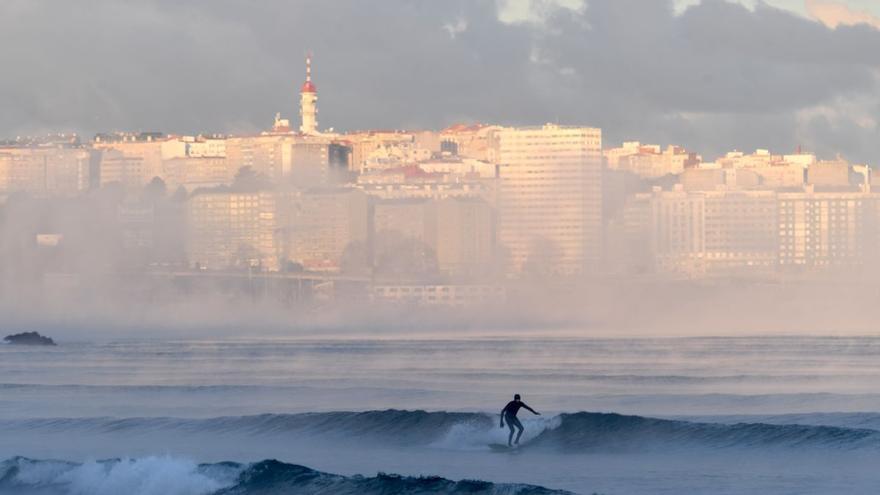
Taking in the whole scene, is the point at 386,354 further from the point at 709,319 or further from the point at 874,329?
the point at 709,319

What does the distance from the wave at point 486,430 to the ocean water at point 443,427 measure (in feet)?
0.18

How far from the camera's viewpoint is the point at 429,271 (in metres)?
182

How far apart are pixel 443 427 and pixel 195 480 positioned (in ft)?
27.6

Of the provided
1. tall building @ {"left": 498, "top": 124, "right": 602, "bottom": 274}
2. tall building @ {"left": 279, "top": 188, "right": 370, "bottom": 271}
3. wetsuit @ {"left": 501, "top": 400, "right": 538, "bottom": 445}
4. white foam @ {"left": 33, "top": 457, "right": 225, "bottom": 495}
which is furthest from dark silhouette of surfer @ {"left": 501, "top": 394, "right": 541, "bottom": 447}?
tall building @ {"left": 498, "top": 124, "right": 602, "bottom": 274}

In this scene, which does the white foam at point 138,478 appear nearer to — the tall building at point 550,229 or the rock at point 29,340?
the rock at point 29,340

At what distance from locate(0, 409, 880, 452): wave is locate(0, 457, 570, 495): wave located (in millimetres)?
5802

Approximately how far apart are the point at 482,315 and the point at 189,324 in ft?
78.1

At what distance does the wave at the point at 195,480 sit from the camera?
31.5 meters

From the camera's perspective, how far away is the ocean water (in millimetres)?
32688

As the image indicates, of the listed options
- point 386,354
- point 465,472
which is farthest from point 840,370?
point 465,472

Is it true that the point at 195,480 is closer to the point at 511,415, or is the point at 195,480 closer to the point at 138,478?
the point at 138,478

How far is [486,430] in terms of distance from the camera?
3891 centimetres

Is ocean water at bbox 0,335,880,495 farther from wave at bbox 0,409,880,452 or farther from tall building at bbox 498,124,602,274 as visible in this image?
tall building at bbox 498,124,602,274

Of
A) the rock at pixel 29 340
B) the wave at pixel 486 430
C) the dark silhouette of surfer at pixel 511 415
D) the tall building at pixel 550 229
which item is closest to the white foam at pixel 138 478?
the dark silhouette of surfer at pixel 511 415
